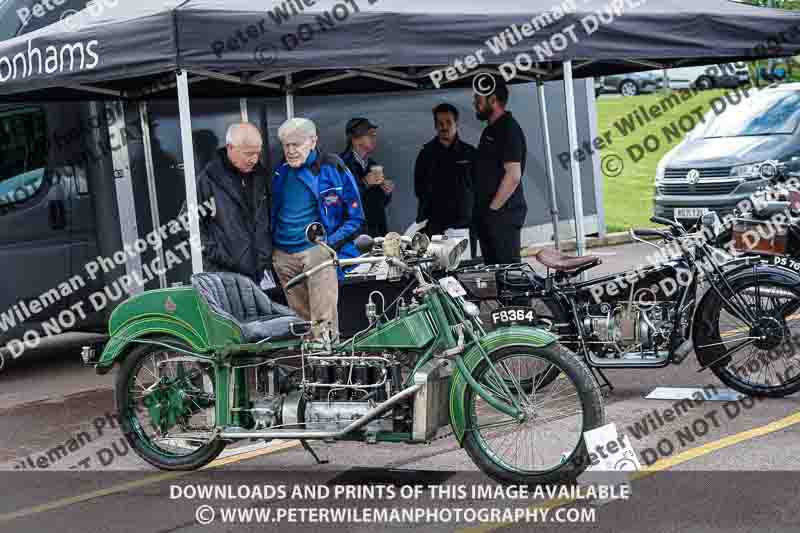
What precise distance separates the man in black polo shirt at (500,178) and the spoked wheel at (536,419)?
367 centimetres

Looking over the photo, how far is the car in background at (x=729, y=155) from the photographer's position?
1495 centimetres

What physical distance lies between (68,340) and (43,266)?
2.13 meters

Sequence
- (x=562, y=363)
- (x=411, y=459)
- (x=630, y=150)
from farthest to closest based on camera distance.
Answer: (x=630, y=150), (x=411, y=459), (x=562, y=363)

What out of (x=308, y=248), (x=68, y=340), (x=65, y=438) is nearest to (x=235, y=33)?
(x=308, y=248)

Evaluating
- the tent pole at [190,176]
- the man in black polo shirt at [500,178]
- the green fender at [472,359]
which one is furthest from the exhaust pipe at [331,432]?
the man in black polo shirt at [500,178]

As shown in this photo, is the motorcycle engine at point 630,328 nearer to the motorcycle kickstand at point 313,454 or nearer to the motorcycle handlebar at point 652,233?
the motorcycle handlebar at point 652,233

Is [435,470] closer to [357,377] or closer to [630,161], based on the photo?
[357,377]

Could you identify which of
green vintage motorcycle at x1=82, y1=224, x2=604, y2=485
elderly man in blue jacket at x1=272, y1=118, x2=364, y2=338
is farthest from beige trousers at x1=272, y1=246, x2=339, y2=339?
green vintage motorcycle at x1=82, y1=224, x2=604, y2=485

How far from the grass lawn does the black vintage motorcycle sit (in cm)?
562

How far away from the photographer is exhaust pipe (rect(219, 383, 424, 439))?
228 inches

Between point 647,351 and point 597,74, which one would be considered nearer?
point 647,351

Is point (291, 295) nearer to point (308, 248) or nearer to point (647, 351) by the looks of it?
point (308, 248)

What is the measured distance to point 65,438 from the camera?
776cm

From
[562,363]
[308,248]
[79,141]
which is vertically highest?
[79,141]
